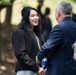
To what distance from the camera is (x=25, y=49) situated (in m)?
6.35

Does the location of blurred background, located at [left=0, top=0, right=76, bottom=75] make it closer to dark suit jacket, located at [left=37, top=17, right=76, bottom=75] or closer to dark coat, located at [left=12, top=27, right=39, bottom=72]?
dark coat, located at [left=12, top=27, right=39, bottom=72]

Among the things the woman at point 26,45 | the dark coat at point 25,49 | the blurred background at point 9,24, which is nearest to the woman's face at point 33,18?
the woman at point 26,45

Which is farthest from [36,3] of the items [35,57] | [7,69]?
[35,57]

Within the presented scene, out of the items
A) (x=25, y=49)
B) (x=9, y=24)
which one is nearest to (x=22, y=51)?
(x=25, y=49)

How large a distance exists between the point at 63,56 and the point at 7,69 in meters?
6.51

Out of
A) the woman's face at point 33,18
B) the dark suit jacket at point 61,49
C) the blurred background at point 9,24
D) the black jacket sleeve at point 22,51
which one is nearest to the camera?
the dark suit jacket at point 61,49

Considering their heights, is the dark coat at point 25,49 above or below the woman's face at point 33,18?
below

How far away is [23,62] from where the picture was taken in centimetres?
637

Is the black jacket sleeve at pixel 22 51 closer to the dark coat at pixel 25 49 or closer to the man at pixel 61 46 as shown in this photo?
the dark coat at pixel 25 49

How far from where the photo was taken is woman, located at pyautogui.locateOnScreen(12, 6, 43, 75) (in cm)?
635

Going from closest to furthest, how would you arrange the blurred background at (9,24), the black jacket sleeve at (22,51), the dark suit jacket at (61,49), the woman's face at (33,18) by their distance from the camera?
the dark suit jacket at (61,49) → the black jacket sleeve at (22,51) → the woman's face at (33,18) → the blurred background at (9,24)

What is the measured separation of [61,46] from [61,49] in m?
0.04

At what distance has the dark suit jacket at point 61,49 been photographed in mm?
5856

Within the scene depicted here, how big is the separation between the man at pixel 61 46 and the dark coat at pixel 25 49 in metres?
0.37
